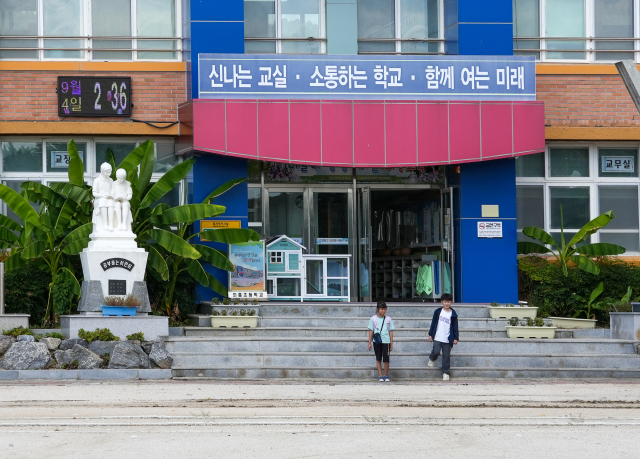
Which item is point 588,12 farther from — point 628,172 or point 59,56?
point 59,56

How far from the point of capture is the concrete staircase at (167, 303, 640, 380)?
50.1 feet

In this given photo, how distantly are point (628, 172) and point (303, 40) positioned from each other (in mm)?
8144

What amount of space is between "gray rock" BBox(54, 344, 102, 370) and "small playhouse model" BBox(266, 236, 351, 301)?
539 cm

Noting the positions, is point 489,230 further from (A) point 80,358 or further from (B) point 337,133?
(A) point 80,358

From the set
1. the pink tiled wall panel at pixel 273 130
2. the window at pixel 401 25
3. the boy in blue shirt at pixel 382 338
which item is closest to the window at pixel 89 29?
the pink tiled wall panel at pixel 273 130

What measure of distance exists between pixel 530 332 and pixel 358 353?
3.43 metres

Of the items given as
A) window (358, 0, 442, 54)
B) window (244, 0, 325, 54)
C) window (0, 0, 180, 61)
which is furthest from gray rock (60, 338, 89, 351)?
window (358, 0, 442, 54)

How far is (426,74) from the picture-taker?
1969 centimetres

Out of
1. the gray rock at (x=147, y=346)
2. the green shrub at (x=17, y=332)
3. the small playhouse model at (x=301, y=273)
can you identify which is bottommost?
the gray rock at (x=147, y=346)

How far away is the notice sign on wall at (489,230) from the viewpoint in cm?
2030

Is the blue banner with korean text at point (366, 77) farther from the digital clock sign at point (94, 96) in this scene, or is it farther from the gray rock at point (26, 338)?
the gray rock at point (26, 338)

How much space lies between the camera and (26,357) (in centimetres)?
1487

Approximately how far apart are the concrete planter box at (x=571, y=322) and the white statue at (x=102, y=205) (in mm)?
8686
